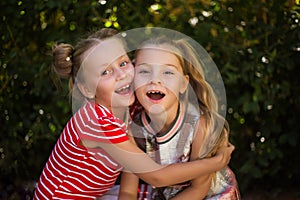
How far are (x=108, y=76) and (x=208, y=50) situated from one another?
1.11 metres

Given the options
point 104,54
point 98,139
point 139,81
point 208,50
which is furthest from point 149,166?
point 208,50

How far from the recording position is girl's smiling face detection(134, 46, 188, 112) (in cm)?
267

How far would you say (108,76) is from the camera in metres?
2.67

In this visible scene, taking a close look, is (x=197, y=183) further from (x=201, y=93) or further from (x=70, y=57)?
(x=70, y=57)

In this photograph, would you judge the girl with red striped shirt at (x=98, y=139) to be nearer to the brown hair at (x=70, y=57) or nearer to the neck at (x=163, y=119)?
the brown hair at (x=70, y=57)

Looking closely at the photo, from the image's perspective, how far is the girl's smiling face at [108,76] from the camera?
266 cm

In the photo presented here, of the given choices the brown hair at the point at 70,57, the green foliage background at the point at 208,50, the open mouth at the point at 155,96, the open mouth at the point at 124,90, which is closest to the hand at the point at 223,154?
the open mouth at the point at 155,96

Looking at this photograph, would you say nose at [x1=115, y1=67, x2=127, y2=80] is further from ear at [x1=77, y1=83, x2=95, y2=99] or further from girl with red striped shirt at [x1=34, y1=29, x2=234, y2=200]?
ear at [x1=77, y1=83, x2=95, y2=99]

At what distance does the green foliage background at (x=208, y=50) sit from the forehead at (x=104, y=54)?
828 millimetres

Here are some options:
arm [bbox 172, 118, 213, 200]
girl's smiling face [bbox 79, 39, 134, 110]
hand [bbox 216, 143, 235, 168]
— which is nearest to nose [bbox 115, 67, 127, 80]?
girl's smiling face [bbox 79, 39, 134, 110]

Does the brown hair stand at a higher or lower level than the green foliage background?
higher

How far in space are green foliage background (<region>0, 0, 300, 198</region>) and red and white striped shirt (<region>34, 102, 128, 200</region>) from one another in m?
0.87

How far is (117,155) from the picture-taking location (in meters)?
2.64

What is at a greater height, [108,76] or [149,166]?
[108,76]
